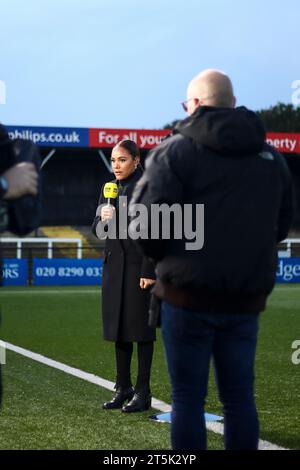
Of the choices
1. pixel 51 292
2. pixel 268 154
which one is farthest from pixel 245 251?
pixel 51 292

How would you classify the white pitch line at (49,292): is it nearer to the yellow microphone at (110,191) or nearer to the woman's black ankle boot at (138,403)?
the woman's black ankle boot at (138,403)

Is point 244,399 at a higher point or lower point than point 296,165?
lower

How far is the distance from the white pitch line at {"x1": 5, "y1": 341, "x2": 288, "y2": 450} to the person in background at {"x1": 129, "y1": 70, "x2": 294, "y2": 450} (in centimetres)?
145

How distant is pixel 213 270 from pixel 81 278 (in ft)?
85.5

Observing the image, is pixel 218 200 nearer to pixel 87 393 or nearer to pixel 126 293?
pixel 126 293

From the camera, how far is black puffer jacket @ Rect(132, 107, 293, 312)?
13.3 feet

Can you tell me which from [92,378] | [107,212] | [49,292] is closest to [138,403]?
[107,212]

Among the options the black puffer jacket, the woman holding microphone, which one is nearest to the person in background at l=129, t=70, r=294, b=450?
the black puffer jacket

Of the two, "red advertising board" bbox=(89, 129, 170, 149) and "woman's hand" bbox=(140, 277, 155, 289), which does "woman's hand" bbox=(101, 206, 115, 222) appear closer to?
"woman's hand" bbox=(140, 277, 155, 289)

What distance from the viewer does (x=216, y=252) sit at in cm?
406

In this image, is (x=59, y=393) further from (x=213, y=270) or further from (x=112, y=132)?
(x=112, y=132)

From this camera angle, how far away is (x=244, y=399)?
167 inches

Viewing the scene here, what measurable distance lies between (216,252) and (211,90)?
0.70 meters

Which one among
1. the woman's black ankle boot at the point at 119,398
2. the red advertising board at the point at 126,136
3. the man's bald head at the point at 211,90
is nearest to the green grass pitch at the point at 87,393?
the woman's black ankle boot at the point at 119,398
